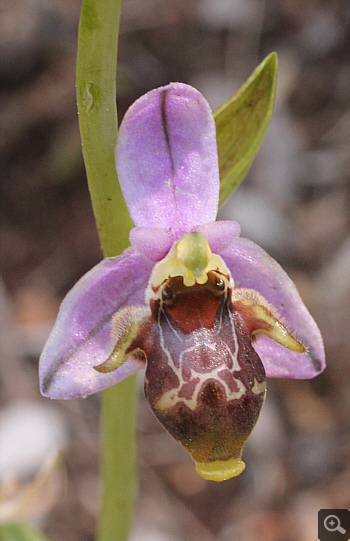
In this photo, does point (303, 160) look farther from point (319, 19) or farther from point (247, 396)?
point (247, 396)

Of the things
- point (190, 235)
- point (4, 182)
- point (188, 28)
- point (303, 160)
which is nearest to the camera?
point (190, 235)

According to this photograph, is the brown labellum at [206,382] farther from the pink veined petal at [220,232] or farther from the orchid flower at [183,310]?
the pink veined petal at [220,232]

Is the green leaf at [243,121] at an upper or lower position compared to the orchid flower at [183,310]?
upper

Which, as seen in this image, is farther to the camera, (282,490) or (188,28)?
(188,28)

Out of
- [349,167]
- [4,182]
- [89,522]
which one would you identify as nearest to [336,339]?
[349,167]

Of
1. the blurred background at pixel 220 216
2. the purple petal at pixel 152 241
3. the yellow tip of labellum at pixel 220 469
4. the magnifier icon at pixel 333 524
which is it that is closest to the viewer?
the yellow tip of labellum at pixel 220 469

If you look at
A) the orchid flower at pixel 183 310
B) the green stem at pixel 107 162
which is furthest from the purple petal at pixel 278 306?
the green stem at pixel 107 162

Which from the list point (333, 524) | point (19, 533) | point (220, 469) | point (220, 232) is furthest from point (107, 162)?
point (333, 524)
